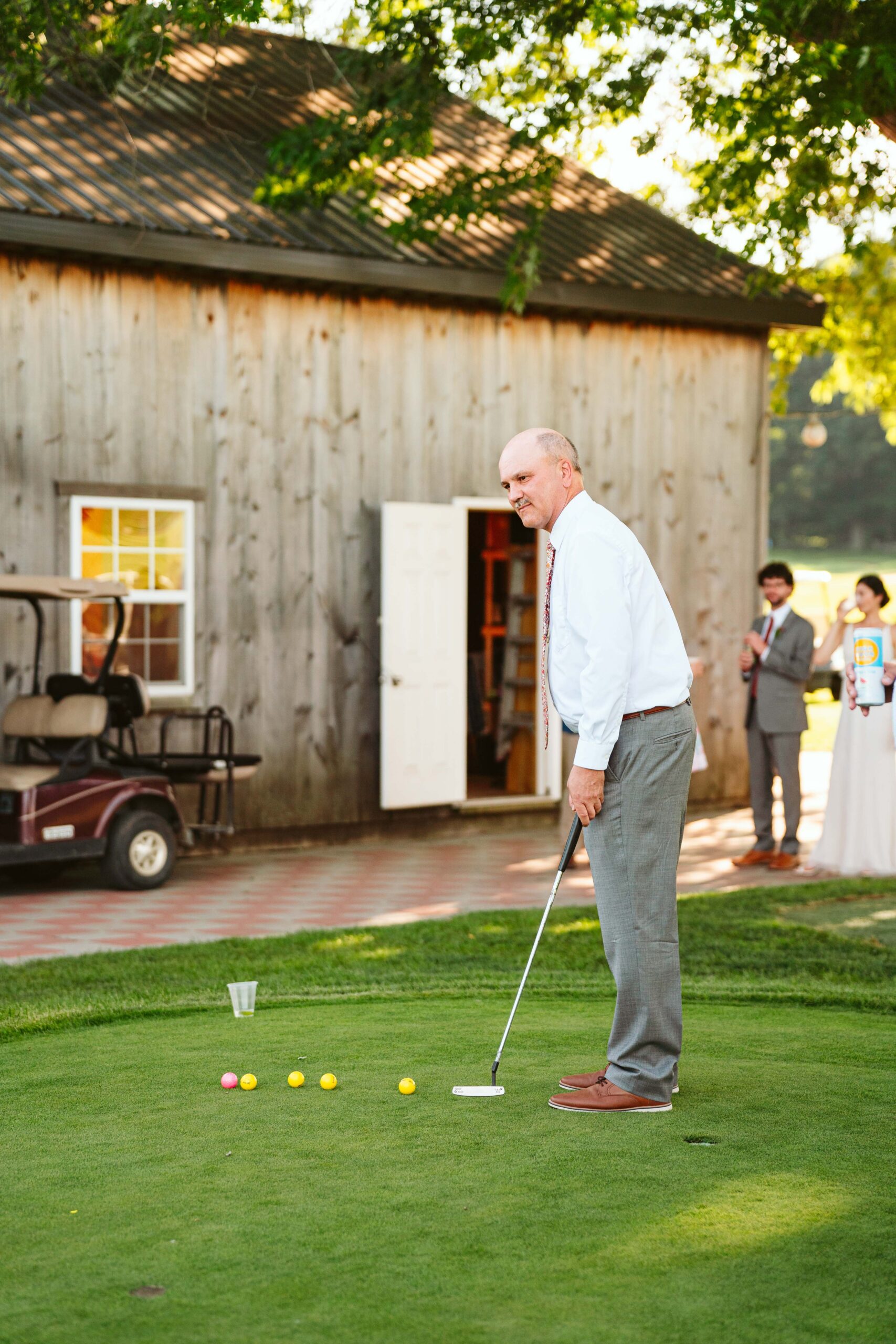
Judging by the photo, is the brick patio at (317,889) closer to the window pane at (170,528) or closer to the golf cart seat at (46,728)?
the golf cart seat at (46,728)

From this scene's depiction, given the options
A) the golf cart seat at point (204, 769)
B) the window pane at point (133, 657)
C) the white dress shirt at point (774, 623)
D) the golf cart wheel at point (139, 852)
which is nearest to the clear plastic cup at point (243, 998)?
the golf cart wheel at point (139, 852)

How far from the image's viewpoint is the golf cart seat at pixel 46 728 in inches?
360

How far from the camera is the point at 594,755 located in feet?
14.0

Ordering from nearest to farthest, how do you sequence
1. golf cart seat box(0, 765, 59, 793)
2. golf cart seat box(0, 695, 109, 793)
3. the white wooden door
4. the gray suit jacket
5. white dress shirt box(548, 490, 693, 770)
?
1. white dress shirt box(548, 490, 693, 770)
2. golf cart seat box(0, 765, 59, 793)
3. golf cart seat box(0, 695, 109, 793)
4. the gray suit jacket
5. the white wooden door

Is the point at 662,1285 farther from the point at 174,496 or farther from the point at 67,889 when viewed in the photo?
the point at 174,496

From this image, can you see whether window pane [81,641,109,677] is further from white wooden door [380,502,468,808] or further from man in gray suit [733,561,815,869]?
man in gray suit [733,561,815,869]

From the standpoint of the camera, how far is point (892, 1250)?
129 inches

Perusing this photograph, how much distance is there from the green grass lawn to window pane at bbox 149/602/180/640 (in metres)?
4.83

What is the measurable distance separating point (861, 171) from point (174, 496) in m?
5.59

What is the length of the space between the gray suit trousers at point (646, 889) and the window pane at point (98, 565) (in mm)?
6889

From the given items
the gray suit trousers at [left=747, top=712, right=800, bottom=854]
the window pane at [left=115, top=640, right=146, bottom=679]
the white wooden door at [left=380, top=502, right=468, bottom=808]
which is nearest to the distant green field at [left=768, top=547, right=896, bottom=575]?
the white wooden door at [left=380, top=502, right=468, bottom=808]

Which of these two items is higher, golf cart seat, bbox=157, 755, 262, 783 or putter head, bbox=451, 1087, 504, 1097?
golf cart seat, bbox=157, 755, 262, 783

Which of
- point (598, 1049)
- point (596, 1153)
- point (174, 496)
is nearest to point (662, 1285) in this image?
point (596, 1153)

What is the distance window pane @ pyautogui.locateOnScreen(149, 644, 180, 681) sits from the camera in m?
11.1
